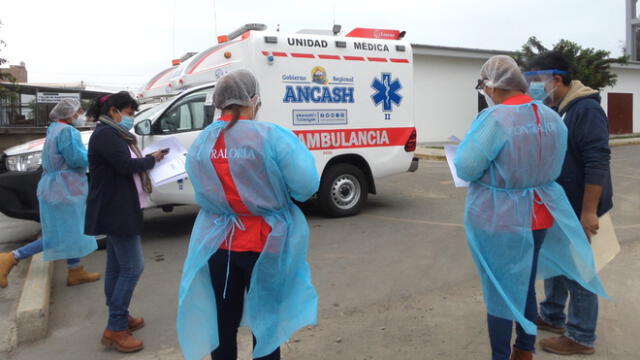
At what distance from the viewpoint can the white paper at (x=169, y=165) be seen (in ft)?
13.0

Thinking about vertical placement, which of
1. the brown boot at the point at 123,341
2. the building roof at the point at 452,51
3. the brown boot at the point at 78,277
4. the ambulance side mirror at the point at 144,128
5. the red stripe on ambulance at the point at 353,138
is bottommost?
the brown boot at the point at 123,341

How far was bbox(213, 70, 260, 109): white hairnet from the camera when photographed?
2561mm

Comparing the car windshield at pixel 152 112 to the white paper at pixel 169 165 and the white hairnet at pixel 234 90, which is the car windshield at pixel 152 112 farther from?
the white hairnet at pixel 234 90

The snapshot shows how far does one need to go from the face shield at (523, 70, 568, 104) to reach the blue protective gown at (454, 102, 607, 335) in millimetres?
631

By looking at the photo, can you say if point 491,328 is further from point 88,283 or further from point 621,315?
point 88,283

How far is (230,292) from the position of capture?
266 centimetres

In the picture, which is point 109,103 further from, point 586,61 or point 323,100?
point 586,61

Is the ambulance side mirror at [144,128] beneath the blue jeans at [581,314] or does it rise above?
above

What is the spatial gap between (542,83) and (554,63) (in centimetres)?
14

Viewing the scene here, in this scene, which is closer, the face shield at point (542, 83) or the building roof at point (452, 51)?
the face shield at point (542, 83)

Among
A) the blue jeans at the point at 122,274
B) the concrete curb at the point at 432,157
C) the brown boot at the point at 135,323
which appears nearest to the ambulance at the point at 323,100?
the brown boot at the point at 135,323

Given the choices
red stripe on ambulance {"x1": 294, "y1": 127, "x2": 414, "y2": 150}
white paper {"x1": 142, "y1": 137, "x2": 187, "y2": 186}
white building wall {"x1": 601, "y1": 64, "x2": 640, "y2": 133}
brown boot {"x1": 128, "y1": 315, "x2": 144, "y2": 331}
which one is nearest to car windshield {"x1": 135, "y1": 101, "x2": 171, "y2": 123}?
red stripe on ambulance {"x1": 294, "y1": 127, "x2": 414, "y2": 150}

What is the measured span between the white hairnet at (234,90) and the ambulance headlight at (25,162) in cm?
483

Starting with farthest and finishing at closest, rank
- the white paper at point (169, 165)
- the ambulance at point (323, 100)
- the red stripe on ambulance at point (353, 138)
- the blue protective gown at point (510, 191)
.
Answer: the red stripe on ambulance at point (353, 138), the ambulance at point (323, 100), the white paper at point (169, 165), the blue protective gown at point (510, 191)
